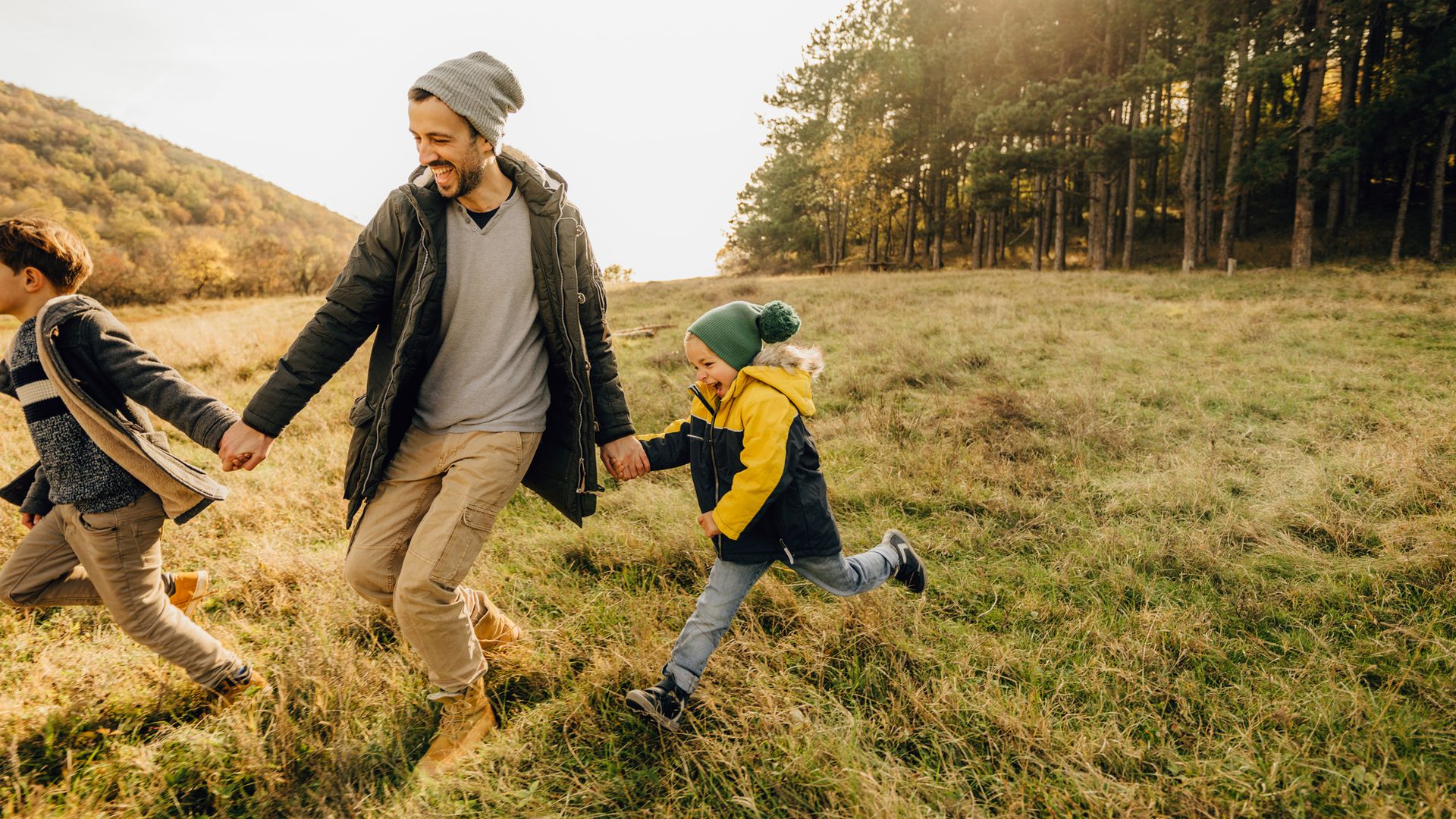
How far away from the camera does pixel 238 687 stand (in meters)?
2.63

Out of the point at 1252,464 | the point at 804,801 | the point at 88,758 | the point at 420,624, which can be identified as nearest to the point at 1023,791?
the point at 804,801

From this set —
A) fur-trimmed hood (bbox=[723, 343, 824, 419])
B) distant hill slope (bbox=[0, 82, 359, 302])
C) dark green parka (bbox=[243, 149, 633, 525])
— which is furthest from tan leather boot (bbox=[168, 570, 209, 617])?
fur-trimmed hood (bbox=[723, 343, 824, 419])

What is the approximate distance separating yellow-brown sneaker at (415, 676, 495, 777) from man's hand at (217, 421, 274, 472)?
1.14m

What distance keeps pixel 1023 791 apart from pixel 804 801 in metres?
0.73

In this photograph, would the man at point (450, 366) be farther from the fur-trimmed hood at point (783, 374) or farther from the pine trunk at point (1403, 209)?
the pine trunk at point (1403, 209)

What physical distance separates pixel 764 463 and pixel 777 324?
0.57 m

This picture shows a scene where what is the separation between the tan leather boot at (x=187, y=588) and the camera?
293 centimetres

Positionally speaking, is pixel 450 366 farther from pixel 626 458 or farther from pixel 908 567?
pixel 908 567

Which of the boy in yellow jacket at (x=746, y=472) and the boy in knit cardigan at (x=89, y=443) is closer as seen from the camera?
the boy in knit cardigan at (x=89, y=443)

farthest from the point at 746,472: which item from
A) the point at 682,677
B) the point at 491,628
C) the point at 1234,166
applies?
the point at 1234,166

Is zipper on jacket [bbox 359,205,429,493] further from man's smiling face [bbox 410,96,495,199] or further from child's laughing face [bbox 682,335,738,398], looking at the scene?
child's laughing face [bbox 682,335,738,398]

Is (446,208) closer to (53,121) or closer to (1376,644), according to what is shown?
(1376,644)

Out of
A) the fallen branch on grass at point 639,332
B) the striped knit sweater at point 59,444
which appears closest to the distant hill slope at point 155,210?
the striped knit sweater at point 59,444

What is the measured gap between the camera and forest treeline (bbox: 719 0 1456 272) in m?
17.6
